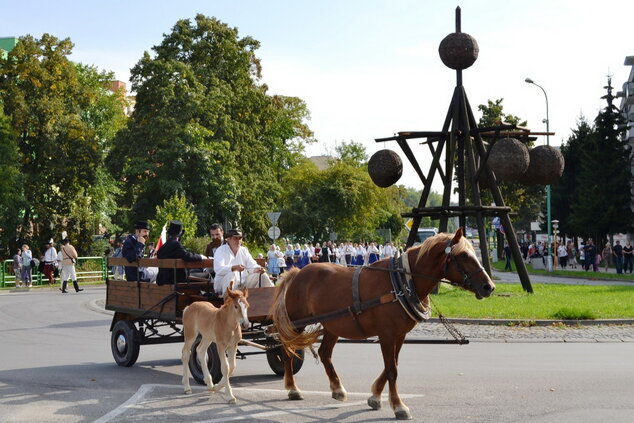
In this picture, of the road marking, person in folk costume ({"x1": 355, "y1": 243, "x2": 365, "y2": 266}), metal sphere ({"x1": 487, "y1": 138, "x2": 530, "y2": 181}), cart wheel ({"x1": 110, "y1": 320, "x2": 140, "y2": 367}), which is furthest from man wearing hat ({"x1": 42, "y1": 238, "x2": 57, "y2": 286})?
the road marking

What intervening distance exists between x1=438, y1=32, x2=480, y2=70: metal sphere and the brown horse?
16.0 m

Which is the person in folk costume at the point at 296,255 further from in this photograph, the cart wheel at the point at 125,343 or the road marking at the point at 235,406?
the road marking at the point at 235,406

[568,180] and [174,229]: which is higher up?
[568,180]

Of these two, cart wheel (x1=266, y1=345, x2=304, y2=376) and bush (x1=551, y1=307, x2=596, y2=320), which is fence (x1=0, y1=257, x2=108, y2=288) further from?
cart wheel (x1=266, y1=345, x2=304, y2=376)

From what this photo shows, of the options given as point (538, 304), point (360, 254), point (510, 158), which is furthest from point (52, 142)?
point (538, 304)

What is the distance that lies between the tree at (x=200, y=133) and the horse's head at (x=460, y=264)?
41.5 m

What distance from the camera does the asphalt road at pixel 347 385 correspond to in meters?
8.67

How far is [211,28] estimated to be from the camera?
55.1m

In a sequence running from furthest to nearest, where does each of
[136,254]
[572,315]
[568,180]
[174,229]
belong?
[568,180]
[572,315]
[136,254]
[174,229]

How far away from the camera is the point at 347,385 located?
10.6 metres

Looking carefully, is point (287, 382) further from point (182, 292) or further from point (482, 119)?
point (482, 119)

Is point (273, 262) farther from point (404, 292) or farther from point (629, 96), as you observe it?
point (629, 96)

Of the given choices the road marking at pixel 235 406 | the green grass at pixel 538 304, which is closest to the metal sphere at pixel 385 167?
the green grass at pixel 538 304

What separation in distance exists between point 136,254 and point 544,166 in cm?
1542
